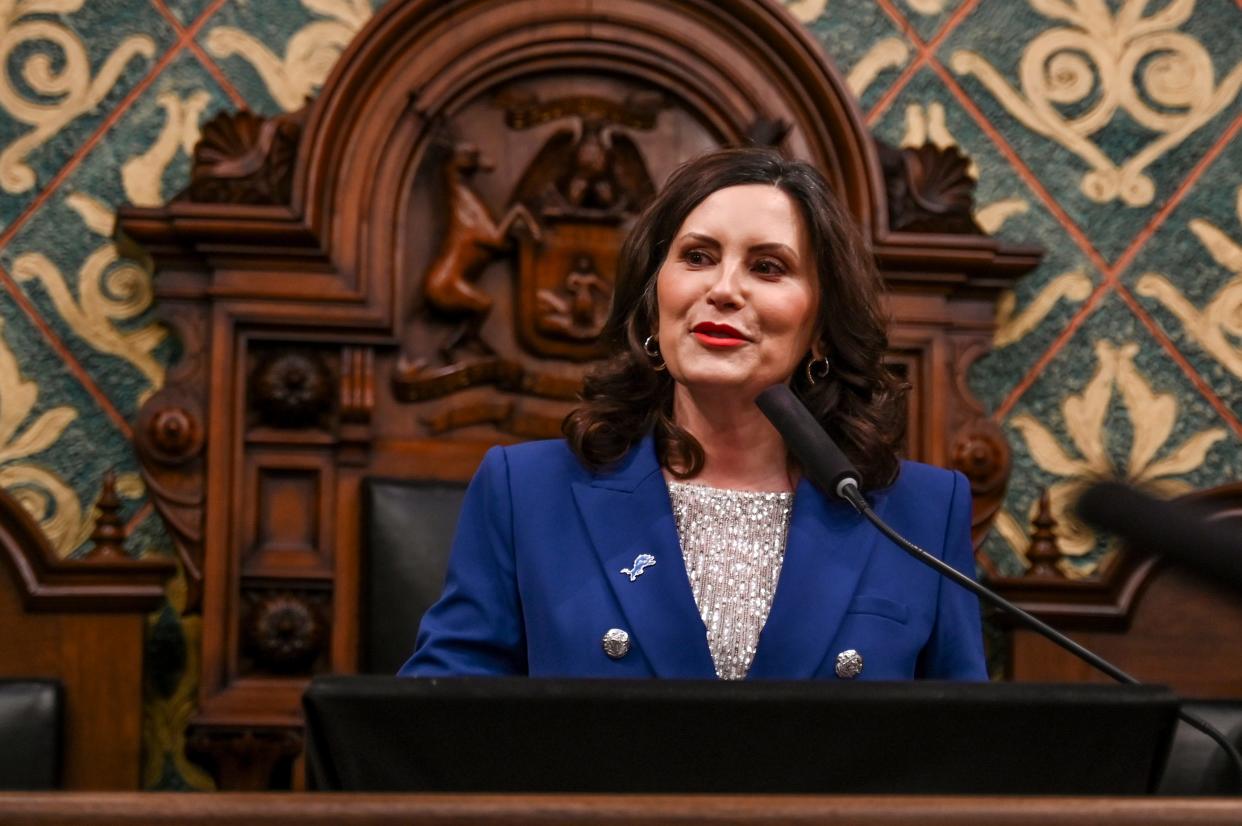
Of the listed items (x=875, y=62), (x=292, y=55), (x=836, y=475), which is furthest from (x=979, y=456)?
(x=836, y=475)

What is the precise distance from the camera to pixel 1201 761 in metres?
2.65

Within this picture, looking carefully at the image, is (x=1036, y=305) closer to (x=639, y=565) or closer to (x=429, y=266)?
(x=429, y=266)

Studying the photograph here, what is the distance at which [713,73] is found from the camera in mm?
3186

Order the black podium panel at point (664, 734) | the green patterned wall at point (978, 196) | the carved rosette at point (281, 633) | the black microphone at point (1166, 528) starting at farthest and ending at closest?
the green patterned wall at point (978, 196)
the carved rosette at point (281, 633)
the black podium panel at point (664, 734)
the black microphone at point (1166, 528)

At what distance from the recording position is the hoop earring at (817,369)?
7.03 feet

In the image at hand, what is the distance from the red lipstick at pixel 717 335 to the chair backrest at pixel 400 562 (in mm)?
1013

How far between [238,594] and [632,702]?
6.29ft

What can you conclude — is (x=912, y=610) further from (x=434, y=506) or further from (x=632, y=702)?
(x=434, y=506)

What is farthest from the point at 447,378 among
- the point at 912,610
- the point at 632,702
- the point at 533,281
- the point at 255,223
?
the point at 632,702

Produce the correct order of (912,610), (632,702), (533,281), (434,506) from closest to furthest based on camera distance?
1. (632,702)
2. (912,610)
3. (434,506)
4. (533,281)

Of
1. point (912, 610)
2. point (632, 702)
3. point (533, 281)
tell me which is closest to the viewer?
point (632, 702)

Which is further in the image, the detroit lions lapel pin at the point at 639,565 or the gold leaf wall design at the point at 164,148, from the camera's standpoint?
the gold leaf wall design at the point at 164,148

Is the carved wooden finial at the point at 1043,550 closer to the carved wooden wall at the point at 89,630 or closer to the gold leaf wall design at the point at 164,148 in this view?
the carved wooden wall at the point at 89,630

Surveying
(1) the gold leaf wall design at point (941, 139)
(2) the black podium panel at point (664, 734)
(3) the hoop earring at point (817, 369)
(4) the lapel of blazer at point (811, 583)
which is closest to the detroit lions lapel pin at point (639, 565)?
(4) the lapel of blazer at point (811, 583)
